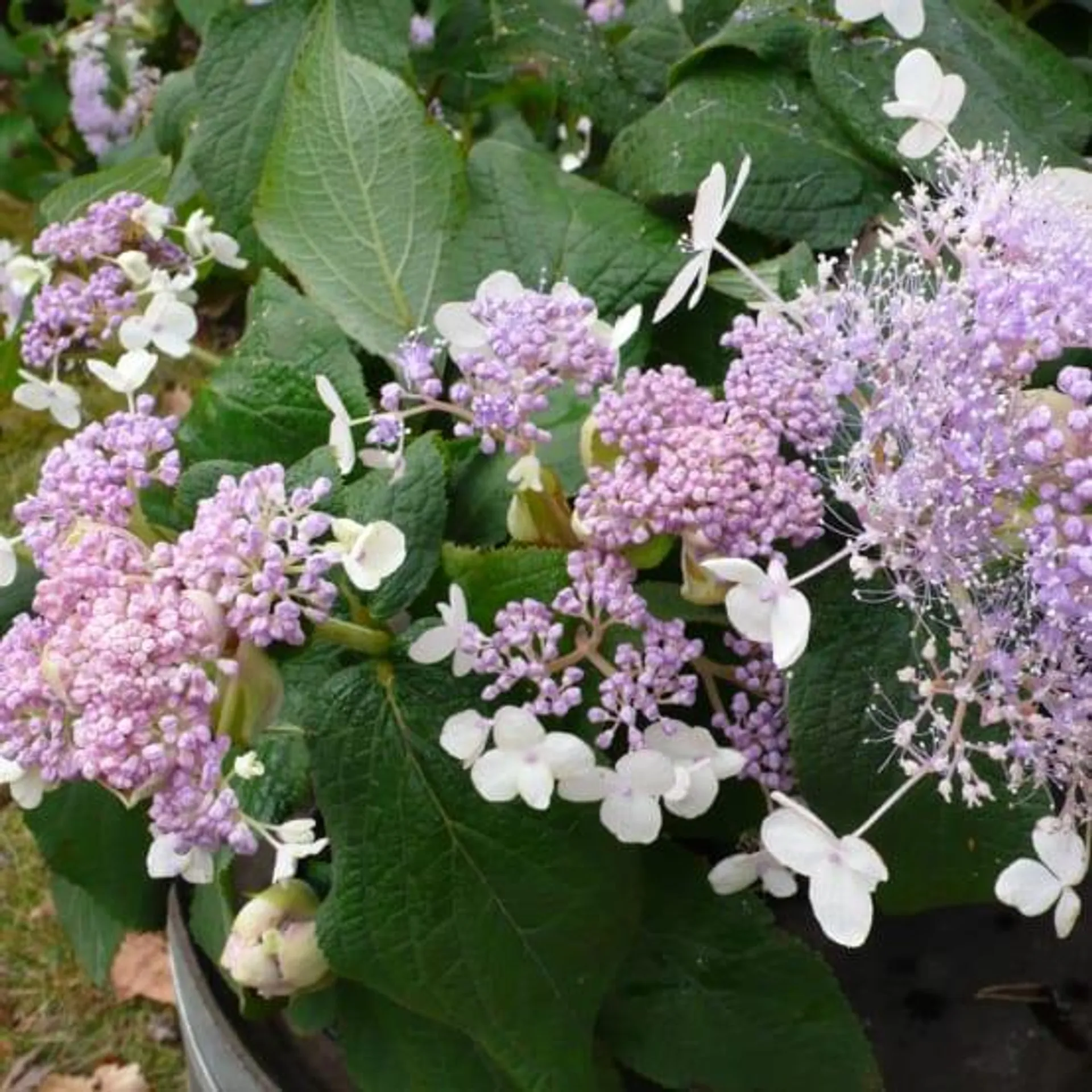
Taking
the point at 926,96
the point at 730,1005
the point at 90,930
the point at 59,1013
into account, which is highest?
the point at 926,96

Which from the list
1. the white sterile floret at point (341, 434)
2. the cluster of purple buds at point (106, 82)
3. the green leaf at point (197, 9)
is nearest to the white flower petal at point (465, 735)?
the white sterile floret at point (341, 434)

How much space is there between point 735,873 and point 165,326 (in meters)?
0.34

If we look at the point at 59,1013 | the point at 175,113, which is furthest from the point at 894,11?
the point at 59,1013

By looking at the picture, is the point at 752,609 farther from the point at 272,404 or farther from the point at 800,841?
the point at 272,404

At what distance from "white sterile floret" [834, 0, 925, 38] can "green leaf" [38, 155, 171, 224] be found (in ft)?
1.54

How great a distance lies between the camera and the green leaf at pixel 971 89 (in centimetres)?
67

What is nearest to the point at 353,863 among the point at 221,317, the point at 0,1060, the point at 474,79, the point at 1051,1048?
the point at 1051,1048

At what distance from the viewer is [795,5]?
2.52ft

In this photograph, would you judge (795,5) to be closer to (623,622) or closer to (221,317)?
(623,622)

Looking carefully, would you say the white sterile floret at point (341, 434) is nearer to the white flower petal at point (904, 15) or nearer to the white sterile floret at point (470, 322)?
the white sterile floret at point (470, 322)

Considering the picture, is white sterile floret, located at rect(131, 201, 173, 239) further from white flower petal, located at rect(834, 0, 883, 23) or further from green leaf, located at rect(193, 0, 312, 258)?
white flower petal, located at rect(834, 0, 883, 23)

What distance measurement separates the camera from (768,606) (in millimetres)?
424

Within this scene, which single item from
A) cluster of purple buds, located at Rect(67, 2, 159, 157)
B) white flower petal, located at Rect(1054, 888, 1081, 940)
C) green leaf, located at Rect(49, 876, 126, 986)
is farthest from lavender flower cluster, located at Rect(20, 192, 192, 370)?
cluster of purple buds, located at Rect(67, 2, 159, 157)

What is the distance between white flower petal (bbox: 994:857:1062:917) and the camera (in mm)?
429
